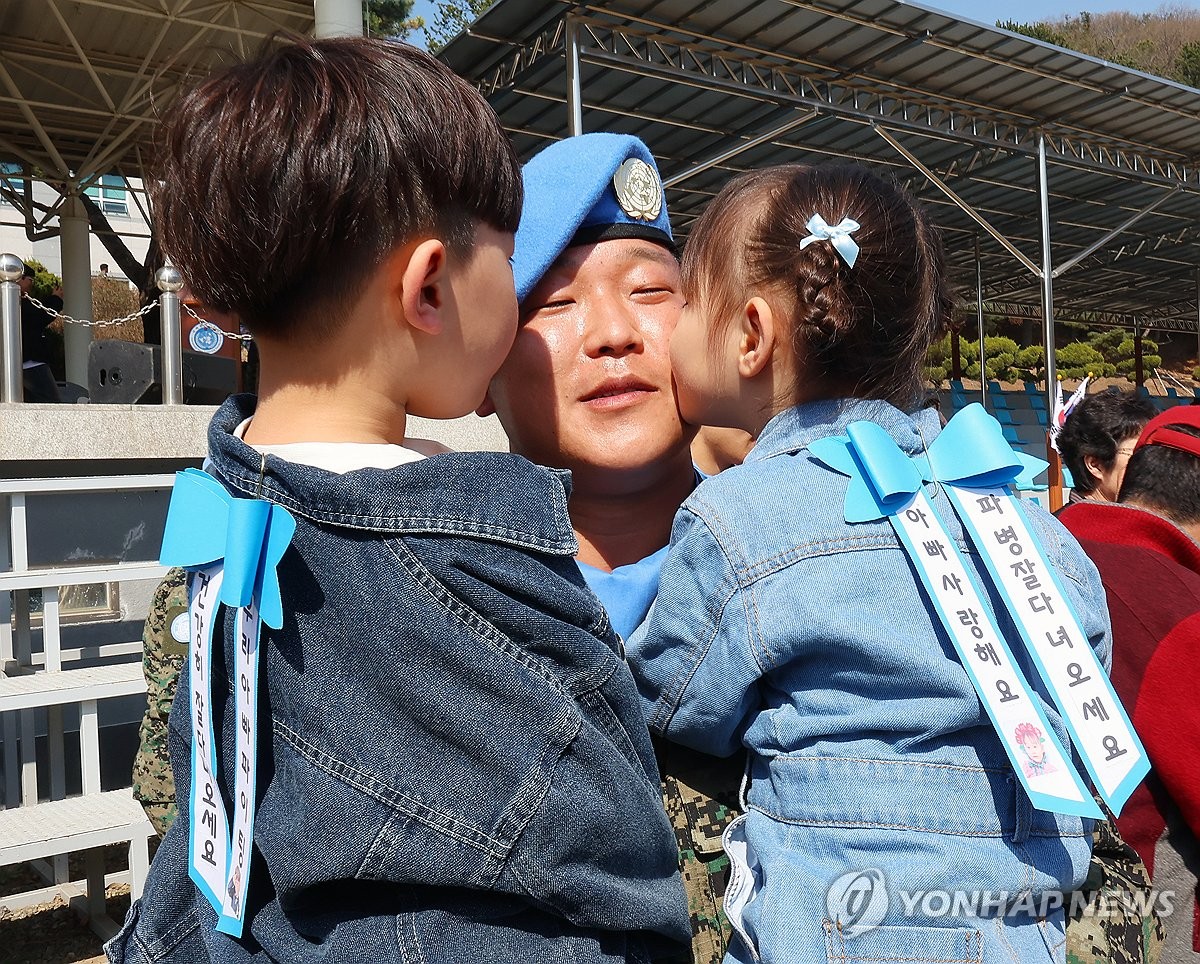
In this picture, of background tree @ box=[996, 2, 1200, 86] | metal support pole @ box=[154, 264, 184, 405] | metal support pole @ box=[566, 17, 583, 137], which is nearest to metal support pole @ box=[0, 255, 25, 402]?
metal support pole @ box=[154, 264, 184, 405]

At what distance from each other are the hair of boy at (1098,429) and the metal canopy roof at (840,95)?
12.8 ft

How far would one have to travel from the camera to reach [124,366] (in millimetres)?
8453

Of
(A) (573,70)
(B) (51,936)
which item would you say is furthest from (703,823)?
(A) (573,70)

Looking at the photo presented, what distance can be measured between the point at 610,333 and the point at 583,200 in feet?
0.69

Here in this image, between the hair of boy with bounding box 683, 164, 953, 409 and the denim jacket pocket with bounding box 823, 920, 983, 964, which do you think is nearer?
the denim jacket pocket with bounding box 823, 920, 983, 964

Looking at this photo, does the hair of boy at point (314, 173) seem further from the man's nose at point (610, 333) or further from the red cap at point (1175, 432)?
the red cap at point (1175, 432)

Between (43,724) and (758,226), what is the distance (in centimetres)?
479

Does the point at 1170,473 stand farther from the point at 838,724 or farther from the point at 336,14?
the point at 336,14

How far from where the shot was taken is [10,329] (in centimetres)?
546

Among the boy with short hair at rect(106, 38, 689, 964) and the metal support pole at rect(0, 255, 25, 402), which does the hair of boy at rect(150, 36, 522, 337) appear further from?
the metal support pole at rect(0, 255, 25, 402)

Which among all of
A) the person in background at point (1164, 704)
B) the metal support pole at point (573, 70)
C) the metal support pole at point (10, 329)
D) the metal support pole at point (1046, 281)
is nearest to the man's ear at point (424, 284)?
the person in background at point (1164, 704)

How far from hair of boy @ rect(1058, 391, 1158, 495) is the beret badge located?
11.2ft

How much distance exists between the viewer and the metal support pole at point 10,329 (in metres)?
5.42

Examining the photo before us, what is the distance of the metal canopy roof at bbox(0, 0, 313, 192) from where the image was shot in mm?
10102
